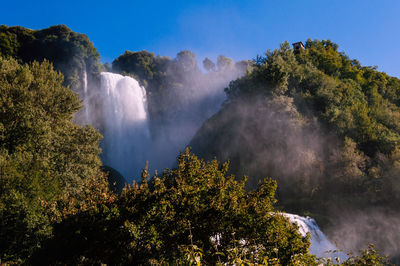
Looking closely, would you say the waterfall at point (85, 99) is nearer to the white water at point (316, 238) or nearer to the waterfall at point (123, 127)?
the waterfall at point (123, 127)

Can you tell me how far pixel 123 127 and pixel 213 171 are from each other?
37519 millimetres

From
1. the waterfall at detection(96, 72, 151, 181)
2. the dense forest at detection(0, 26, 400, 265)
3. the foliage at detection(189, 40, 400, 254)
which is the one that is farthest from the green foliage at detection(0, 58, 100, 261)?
the waterfall at detection(96, 72, 151, 181)

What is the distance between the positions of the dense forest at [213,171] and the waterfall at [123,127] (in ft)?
20.9

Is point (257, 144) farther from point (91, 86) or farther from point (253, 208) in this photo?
point (91, 86)

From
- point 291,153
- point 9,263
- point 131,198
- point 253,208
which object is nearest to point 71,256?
point 131,198

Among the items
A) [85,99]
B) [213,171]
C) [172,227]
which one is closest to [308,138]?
[213,171]

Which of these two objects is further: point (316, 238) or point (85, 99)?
point (85, 99)

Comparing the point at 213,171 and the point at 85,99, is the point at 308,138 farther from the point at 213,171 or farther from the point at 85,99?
the point at 85,99

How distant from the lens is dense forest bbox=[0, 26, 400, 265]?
20.8 ft

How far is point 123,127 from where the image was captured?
4275 cm

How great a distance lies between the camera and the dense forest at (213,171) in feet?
20.8

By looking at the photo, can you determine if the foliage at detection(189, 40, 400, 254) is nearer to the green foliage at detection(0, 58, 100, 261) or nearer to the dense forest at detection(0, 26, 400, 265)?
the dense forest at detection(0, 26, 400, 265)

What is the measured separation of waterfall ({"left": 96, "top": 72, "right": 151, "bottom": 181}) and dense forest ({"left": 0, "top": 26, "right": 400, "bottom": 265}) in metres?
6.38

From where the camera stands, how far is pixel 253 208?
6.96m
